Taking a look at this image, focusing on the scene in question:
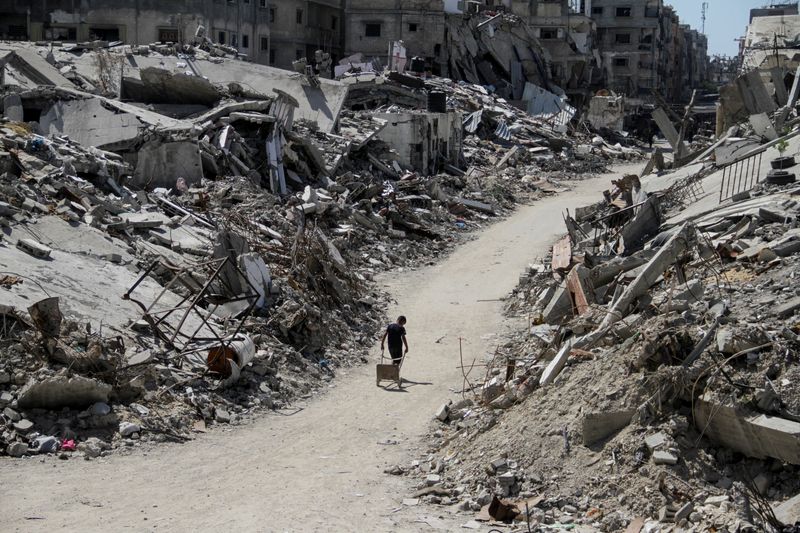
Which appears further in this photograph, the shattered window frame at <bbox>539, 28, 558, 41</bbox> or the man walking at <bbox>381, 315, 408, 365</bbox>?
the shattered window frame at <bbox>539, 28, 558, 41</bbox>

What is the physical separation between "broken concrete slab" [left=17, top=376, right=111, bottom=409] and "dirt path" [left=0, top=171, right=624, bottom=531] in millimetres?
899

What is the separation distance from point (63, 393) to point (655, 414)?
5881 millimetres

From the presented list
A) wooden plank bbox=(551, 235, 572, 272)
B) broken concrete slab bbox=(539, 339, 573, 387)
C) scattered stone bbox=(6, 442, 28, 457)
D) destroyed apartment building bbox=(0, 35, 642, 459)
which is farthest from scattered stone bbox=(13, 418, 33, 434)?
wooden plank bbox=(551, 235, 572, 272)

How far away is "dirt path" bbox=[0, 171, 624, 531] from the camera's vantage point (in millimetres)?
8852

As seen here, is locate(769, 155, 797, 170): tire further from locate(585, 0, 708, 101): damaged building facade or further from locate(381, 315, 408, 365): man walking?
locate(585, 0, 708, 101): damaged building facade

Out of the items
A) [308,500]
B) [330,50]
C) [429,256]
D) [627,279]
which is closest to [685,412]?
[308,500]

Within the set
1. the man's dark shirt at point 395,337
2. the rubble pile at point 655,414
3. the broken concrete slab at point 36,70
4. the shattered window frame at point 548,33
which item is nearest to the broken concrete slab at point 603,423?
the rubble pile at point 655,414

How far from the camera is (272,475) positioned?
1027 centimetres

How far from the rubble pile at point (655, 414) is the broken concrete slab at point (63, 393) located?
3.27 metres

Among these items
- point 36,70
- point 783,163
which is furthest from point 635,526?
point 36,70

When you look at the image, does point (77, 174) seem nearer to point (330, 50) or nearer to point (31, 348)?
point (31, 348)

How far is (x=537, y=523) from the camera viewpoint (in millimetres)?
8688

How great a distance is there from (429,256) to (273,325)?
28.2ft

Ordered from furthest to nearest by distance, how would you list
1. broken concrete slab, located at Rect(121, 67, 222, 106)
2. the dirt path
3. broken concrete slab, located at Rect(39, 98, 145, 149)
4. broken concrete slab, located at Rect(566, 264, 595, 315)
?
broken concrete slab, located at Rect(121, 67, 222, 106) < broken concrete slab, located at Rect(39, 98, 145, 149) < broken concrete slab, located at Rect(566, 264, 595, 315) < the dirt path
